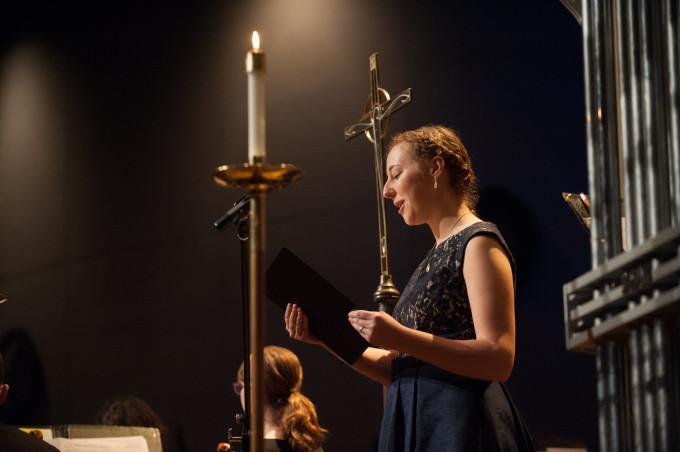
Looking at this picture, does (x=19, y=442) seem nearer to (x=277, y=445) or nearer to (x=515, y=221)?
(x=277, y=445)

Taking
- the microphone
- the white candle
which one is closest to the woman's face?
the microphone

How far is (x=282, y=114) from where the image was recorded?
4668 millimetres

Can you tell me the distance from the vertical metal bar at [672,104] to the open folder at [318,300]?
102cm

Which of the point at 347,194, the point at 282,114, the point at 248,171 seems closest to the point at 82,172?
the point at 282,114

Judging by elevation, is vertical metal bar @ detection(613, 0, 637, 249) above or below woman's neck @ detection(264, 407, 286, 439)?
above

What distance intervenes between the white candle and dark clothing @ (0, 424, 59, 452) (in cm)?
214

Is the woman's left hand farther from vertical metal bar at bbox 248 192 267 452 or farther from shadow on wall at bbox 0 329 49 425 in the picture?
shadow on wall at bbox 0 329 49 425

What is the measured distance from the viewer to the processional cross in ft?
11.2

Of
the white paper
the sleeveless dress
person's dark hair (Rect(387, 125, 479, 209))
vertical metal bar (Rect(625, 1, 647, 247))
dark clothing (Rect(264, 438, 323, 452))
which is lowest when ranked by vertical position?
dark clothing (Rect(264, 438, 323, 452))

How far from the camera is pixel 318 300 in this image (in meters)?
2.33

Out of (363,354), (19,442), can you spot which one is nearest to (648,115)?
(363,354)

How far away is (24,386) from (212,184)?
1606 mm

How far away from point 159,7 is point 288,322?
3.33 metres

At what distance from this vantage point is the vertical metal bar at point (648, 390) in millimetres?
1349
